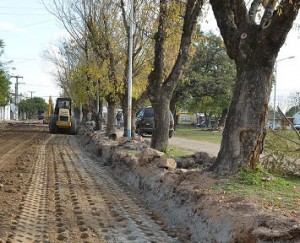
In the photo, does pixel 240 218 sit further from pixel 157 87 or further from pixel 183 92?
pixel 183 92

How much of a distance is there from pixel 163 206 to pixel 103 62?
15784 millimetres

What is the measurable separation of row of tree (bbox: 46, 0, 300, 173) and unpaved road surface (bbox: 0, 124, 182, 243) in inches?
88.7

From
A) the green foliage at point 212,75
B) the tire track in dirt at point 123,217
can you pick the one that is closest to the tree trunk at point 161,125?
the tire track in dirt at point 123,217

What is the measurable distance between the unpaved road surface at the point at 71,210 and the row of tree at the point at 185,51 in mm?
2252

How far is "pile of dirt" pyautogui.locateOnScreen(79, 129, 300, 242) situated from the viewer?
5.21 m

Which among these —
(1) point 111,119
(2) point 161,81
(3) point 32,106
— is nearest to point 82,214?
(2) point 161,81

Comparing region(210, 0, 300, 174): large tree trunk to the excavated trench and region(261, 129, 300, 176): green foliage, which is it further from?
region(261, 129, 300, 176): green foliage

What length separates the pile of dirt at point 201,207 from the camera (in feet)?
17.1

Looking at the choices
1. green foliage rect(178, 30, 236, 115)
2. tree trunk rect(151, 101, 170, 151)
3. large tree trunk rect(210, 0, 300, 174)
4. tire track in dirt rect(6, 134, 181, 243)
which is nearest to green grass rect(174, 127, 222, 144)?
green foliage rect(178, 30, 236, 115)

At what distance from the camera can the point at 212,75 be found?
142 feet

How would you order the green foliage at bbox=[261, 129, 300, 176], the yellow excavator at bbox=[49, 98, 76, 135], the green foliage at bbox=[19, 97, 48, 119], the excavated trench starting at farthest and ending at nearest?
the green foliage at bbox=[19, 97, 48, 119] → the yellow excavator at bbox=[49, 98, 76, 135] → the green foliage at bbox=[261, 129, 300, 176] → the excavated trench

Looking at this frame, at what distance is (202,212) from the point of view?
6.70 m

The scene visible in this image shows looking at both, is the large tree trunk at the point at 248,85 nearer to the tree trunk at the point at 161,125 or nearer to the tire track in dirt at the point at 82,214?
A: the tire track in dirt at the point at 82,214

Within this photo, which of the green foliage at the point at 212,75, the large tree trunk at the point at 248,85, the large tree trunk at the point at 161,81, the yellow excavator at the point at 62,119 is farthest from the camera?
the green foliage at the point at 212,75
